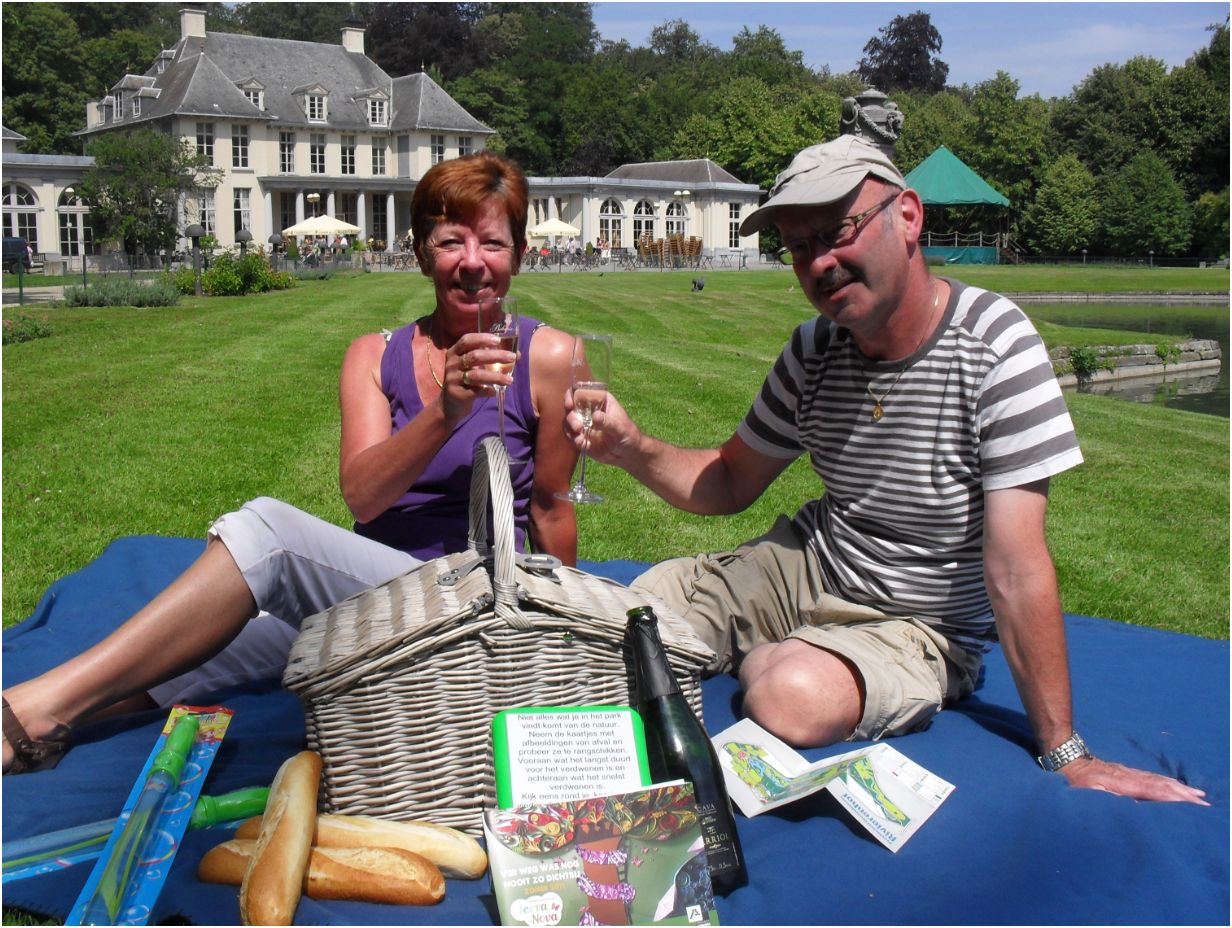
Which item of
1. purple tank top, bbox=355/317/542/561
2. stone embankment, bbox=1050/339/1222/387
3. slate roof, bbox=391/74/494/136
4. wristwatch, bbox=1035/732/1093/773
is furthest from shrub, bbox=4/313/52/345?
slate roof, bbox=391/74/494/136

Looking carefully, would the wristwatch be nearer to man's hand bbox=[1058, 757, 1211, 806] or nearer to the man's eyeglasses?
man's hand bbox=[1058, 757, 1211, 806]

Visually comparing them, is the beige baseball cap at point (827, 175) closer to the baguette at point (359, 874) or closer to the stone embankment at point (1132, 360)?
the baguette at point (359, 874)

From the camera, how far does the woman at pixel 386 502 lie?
2.65 meters

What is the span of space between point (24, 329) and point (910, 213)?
43.6 feet

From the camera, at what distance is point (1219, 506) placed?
7.25 meters

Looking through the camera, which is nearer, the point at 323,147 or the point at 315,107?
the point at 315,107

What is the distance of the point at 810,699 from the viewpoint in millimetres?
2885

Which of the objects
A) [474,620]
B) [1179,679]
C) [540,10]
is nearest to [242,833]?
[474,620]

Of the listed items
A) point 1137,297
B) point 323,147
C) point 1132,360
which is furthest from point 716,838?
point 323,147

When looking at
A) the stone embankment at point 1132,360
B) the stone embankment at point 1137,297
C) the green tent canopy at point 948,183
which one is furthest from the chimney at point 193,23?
the stone embankment at point 1132,360

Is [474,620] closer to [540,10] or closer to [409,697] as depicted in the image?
[409,697]

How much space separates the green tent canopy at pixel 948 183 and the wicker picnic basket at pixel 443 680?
42.5m

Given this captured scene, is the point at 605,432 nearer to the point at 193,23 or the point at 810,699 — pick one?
the point at 810,699

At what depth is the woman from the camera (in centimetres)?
265
